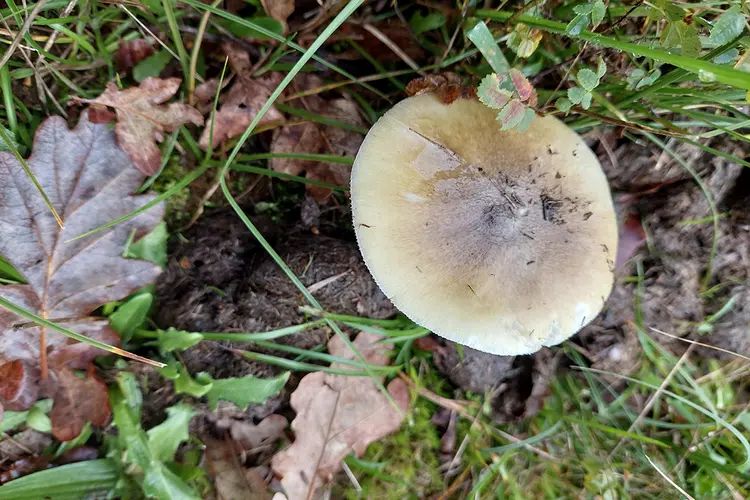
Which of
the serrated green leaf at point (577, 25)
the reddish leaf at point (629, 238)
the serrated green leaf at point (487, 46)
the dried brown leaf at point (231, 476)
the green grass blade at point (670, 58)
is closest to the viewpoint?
the green grass blade at point (670, 58)

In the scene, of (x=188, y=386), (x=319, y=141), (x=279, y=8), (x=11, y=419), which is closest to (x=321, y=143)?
(x=319, y=141)

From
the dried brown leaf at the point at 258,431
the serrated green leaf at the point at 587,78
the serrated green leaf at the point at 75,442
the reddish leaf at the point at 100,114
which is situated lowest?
the dried brown leaf at the point at 258,431

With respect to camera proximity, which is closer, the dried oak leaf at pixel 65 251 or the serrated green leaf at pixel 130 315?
the dried oak leaf at pixel 65 251

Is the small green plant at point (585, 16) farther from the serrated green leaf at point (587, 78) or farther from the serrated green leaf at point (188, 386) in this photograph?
the serrated green leaf at point (188, 386)

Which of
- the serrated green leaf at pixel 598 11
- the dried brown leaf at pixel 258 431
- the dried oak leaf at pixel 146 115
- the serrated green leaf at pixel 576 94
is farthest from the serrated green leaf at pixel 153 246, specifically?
the serrated green leaf at pixel 598 11

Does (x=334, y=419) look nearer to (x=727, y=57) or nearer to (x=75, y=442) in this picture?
(x=75, y=442)

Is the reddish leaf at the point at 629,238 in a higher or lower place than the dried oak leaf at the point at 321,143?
lower

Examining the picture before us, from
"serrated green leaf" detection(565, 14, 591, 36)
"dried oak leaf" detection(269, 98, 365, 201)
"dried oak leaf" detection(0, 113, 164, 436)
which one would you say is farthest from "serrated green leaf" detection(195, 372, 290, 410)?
"serrated green leaf" detection(565, 14, 591, 36)
